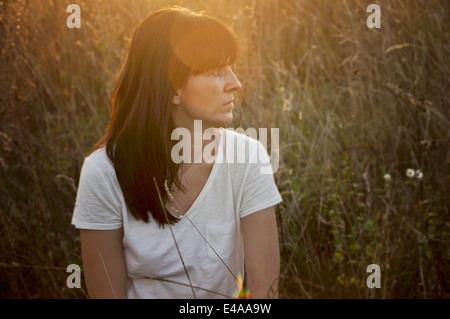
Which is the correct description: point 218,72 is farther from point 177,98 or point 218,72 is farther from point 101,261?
point 101,261

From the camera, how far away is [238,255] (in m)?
1.61

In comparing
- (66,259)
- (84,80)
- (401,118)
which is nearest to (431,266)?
(401,118)

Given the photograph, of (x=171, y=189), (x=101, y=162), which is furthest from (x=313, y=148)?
(x=101, y=162)

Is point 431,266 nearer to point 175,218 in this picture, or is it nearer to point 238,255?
point 238,255

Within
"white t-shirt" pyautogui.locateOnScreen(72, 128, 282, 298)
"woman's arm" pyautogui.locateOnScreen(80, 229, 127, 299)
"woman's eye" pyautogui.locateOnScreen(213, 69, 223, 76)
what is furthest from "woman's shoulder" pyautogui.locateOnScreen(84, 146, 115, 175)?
"woman's eye" pyautogui.locateOnScreen(213, 69, 223, 76)

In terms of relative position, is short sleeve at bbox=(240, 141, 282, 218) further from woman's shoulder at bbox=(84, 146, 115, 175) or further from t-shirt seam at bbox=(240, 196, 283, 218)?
woman's shoulder at bbox=(84, 146, 115, 175)

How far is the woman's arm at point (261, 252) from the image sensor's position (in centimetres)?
151

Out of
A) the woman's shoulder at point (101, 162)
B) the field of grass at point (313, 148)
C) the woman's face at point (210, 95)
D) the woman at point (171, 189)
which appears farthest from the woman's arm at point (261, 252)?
the woman's shoulder at point (101, 162)

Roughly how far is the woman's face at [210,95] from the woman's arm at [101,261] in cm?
43

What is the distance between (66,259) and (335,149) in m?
1.41

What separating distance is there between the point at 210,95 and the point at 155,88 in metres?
0.17

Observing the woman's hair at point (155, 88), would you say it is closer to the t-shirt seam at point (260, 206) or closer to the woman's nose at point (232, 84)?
the woman's nose at point (232, 84)
